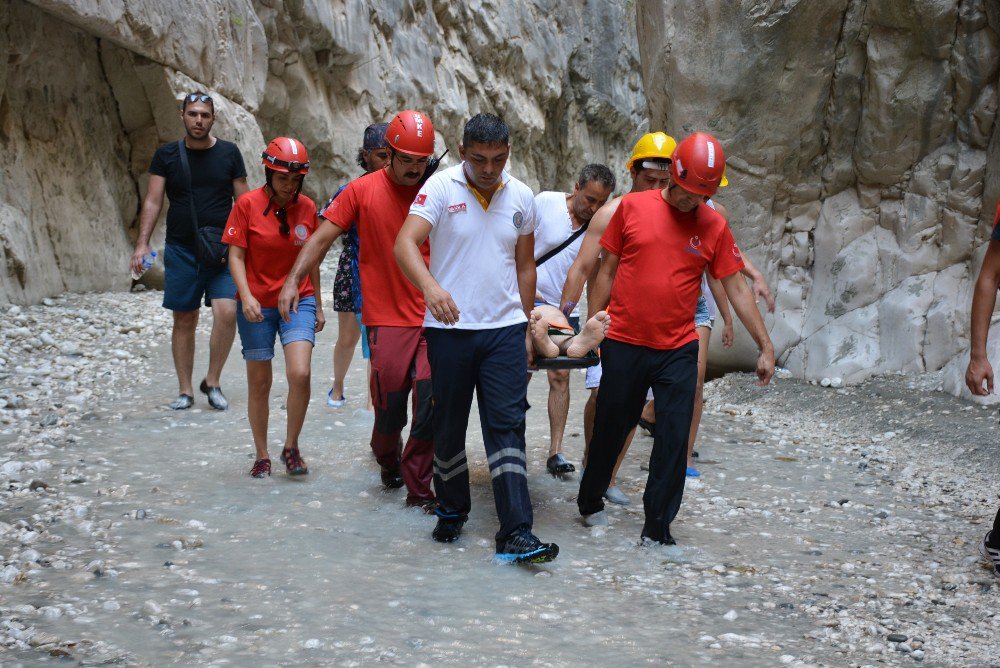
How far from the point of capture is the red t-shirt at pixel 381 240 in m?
4.97

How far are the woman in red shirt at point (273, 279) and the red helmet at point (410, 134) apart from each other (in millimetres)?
856

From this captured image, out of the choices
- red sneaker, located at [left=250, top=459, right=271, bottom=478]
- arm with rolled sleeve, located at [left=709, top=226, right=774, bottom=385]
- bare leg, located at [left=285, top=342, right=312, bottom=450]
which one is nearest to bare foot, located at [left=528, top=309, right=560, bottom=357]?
arm with rolled sleeve, located at [left=709, top=226, right=774, bottom=385]

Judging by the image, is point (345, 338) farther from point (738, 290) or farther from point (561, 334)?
point (738, 290)

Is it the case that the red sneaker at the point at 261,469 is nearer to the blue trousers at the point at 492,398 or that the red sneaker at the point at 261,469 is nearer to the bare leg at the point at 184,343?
the blue trousers at the point at 492,398

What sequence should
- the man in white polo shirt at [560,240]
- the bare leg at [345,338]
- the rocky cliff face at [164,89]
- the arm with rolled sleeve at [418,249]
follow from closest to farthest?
the arm with rolled sleeve at [418,249], the man in white polo shirt at [560,240], the bare leg at [345,338], the rocky cliff face at [164,89]

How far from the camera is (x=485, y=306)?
441 centimetres

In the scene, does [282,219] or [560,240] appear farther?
[560,240]

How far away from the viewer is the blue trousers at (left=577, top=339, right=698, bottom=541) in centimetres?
460

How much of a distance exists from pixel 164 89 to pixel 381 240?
8.75 metres

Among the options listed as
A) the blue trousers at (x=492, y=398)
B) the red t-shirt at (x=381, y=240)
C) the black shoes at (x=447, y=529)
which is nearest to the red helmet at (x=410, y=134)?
the red t-shirt at (x=381, y=240)

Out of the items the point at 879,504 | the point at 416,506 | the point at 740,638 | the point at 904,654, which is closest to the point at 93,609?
the point at 416,506

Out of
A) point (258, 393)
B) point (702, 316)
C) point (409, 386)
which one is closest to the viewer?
point (409, 386)

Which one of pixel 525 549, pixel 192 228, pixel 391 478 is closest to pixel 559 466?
pixel 391 478

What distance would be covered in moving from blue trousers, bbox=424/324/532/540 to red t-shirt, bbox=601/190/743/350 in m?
0.52
